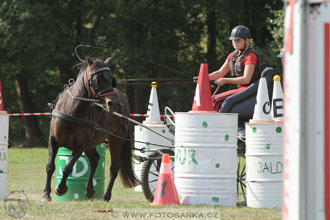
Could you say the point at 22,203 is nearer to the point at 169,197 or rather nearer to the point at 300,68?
the point at 169,197

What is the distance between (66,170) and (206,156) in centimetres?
240

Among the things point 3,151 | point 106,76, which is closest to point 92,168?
point 3,151

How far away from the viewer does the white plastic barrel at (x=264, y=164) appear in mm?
8305

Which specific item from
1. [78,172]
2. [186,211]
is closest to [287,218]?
[186,211]

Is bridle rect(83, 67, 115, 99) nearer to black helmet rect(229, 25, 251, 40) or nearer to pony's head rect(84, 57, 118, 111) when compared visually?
pony's head rect(84, 57, 118, 111)

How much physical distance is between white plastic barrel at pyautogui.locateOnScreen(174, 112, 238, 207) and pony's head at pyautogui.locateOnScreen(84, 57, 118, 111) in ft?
5.45

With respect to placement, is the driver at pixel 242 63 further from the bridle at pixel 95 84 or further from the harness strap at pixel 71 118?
the harness strap at pixel 71 118

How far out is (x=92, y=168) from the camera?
10.4 metres

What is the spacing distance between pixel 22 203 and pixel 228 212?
2447mm

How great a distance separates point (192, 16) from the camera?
108 ft

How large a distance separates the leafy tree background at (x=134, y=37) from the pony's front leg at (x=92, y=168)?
56.9 ft

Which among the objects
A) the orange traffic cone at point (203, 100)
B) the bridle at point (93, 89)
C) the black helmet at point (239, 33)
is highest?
the black helmet at point (239, 33)

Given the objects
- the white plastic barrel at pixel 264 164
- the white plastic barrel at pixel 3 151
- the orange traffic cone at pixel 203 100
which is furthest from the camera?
the white plastic barrel at pixel 3 151

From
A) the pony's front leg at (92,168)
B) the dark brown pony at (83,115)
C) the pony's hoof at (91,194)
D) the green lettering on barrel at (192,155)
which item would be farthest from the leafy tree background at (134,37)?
the green lettering on barrel at (192,155)
